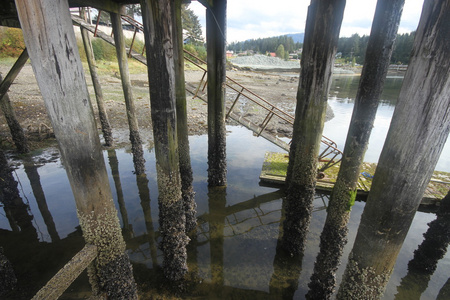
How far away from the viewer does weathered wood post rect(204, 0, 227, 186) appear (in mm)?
5517

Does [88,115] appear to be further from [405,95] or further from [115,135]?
[115,135]

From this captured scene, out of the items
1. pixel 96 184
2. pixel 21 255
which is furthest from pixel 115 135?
pixel 96 184

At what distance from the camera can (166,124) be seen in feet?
11.2

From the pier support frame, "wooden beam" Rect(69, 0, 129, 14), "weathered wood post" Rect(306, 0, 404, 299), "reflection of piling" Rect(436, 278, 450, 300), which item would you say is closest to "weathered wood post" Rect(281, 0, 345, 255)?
"weathered wood post" Rect(306, 0, 404, 299)

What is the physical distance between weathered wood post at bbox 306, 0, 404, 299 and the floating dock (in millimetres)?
3748

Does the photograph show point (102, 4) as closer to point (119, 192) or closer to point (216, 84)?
point (216, 84)

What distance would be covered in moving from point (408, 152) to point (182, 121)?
13.2 ft

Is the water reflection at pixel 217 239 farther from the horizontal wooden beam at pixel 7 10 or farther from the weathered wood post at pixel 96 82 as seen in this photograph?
the horizontal wooden beam at pixel 7 10

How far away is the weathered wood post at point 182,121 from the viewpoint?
4461 millimetres

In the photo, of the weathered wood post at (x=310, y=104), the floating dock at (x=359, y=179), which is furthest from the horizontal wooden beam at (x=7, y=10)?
the floating dock at (x=359, y=179)

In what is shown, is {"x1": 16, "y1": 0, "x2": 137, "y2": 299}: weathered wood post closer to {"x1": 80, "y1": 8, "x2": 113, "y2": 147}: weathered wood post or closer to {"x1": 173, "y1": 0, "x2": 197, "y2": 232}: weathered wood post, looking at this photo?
{"x1": 173, "y1": 0, "x2": 197, "y2": 232}: weathered wood post

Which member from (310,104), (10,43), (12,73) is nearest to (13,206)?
(12,73)

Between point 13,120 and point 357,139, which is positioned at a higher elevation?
point 357,139

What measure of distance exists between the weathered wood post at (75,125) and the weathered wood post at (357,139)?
316 centimetres
